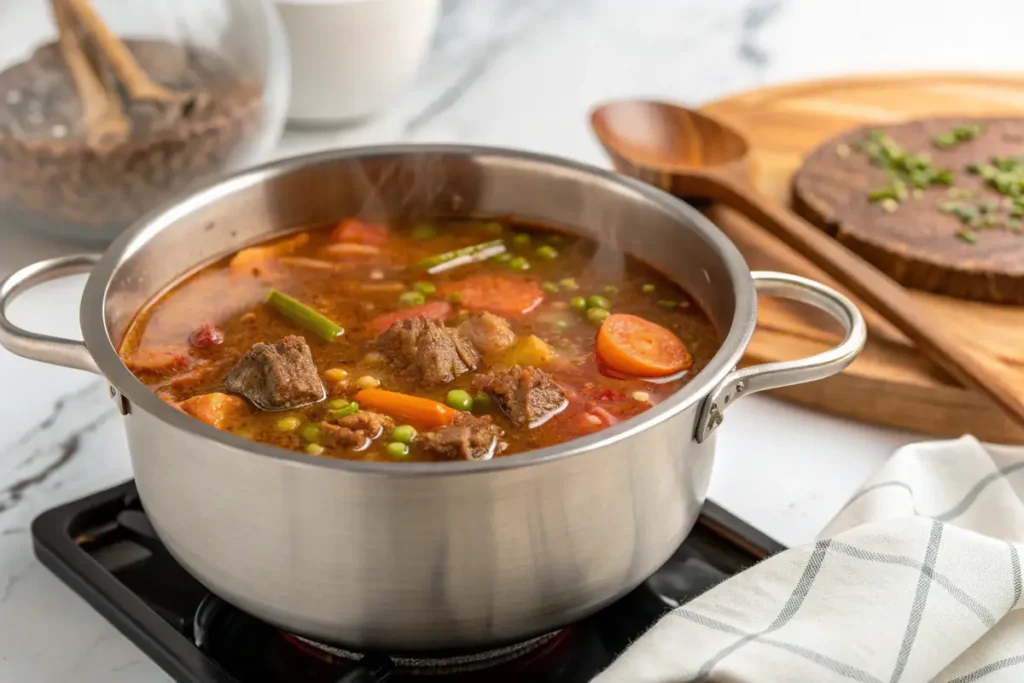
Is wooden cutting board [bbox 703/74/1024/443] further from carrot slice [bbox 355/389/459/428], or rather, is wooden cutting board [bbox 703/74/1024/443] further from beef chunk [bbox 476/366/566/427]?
carrot slice [bbox 355/389/459/428]

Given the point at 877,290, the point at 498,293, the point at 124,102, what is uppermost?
the point at 124,102

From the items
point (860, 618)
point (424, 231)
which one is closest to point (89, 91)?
point (424, 231)

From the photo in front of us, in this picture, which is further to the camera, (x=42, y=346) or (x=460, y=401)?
(x=460, y=401)

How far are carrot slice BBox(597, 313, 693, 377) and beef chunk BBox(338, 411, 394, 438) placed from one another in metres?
0.43

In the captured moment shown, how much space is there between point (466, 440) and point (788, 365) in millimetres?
469

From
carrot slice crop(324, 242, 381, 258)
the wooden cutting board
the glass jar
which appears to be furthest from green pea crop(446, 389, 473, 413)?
the glass jar

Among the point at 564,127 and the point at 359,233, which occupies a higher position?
the point at 359,233

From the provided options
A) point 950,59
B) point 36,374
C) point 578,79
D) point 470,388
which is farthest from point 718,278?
point 950,59

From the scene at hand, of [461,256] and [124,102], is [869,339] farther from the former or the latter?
[124,102]

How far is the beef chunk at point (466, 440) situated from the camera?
1.73 meters

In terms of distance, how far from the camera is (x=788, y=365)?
5.62ft

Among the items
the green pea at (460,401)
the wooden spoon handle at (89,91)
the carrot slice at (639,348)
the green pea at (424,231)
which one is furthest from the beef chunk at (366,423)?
the wooden spoon handle at (89,91)

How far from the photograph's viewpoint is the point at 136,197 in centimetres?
279

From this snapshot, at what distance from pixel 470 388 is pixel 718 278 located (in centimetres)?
45
